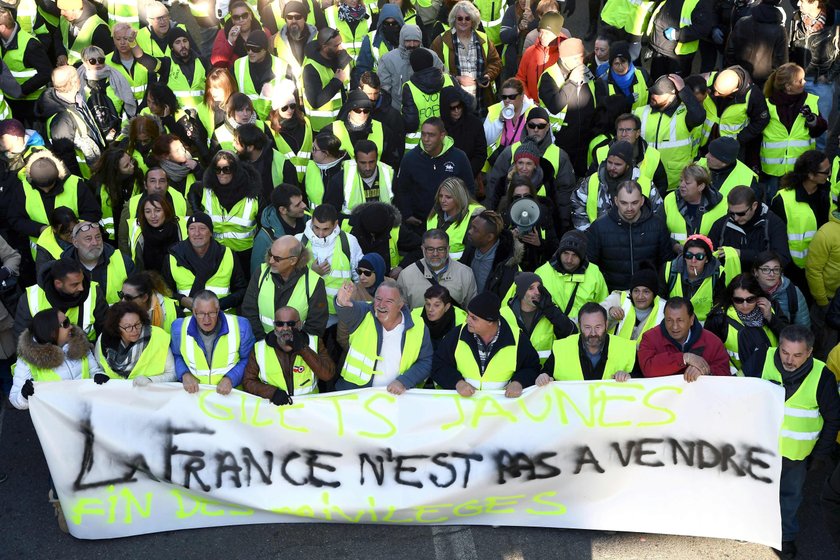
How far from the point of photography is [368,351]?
7898mm

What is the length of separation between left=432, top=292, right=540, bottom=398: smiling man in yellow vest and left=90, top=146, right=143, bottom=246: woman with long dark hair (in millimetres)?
3677

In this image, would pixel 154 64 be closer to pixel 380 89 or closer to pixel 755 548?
pixel 380 89

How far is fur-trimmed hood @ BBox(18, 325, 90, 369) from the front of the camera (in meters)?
7.69

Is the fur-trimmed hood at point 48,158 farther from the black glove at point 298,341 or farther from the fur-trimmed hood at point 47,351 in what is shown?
the black glove at point 298,341

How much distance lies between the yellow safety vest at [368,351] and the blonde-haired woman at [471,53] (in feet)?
14.0

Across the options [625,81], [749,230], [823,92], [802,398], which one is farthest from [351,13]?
[802,398]

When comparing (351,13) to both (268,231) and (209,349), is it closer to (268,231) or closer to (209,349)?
(268,231)

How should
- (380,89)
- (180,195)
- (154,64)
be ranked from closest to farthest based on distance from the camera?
(180,195) → (380,89) → (154,64)

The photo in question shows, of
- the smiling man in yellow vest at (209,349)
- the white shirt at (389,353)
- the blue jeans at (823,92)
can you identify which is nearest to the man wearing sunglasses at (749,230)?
the white shirt at (389,353)

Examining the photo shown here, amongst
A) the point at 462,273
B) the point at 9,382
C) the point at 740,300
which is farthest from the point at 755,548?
the point at 9,382

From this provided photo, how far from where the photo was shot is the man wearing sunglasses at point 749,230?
895 cm

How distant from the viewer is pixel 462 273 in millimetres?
8719

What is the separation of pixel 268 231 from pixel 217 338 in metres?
1.59

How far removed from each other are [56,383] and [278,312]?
1545 mm
